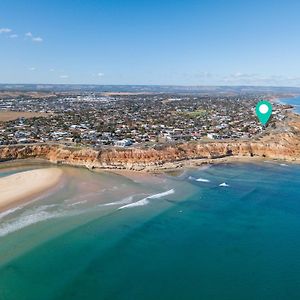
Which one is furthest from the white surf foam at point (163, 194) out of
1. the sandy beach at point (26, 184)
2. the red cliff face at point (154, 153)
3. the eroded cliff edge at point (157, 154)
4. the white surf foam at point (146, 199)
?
the sandy beach at point (26, 184)

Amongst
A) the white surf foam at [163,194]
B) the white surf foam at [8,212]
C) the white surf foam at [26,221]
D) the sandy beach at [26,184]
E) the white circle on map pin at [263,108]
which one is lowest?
the white surf foam at [163,194]

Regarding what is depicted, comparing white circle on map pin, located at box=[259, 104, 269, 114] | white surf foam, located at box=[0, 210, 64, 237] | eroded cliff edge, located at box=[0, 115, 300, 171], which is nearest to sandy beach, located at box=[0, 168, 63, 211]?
white surf foam, located at box=[0, 210, 64, 237]

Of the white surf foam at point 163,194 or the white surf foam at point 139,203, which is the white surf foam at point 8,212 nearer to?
the white surf foam at point 139,203

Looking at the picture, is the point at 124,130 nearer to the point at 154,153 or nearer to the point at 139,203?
the point at 154,153

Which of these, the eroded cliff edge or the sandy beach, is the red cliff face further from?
the sandy beach

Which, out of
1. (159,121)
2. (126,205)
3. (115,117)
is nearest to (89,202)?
(126,205)
